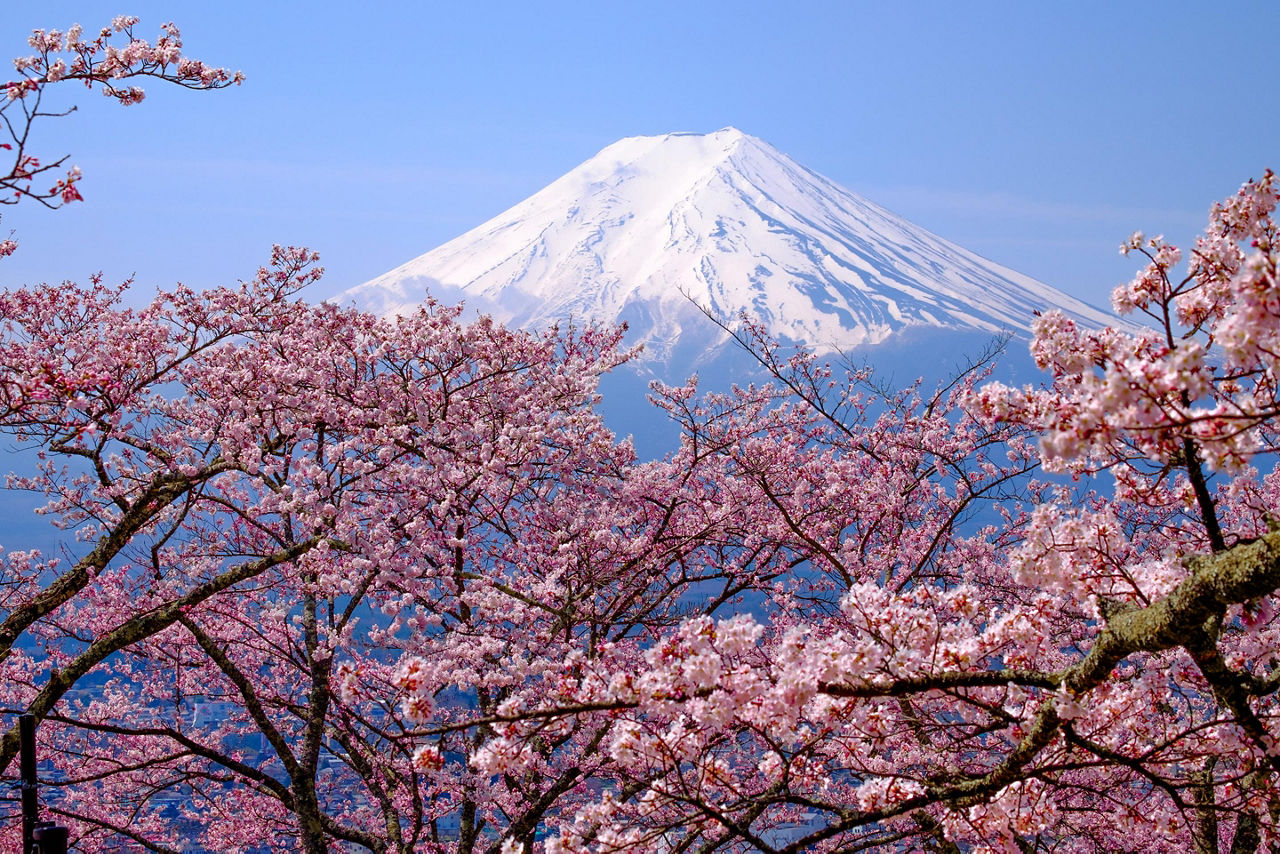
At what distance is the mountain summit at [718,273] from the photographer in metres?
69.8

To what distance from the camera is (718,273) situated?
74062 mm

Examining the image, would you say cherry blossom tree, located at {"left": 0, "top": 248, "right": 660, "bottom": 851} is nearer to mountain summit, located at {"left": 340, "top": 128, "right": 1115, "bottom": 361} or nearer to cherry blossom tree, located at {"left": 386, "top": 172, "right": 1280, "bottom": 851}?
cherry blossom tree, located at {"left": 386, "top": 172, "right": 1280, "bottom": 851}

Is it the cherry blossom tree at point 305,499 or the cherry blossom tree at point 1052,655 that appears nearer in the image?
the cherry blossom tree at point 1052,655

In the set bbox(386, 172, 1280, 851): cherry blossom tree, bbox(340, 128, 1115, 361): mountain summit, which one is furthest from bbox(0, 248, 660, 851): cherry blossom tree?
bbox(340, 128, 1115, 361): mountain summit

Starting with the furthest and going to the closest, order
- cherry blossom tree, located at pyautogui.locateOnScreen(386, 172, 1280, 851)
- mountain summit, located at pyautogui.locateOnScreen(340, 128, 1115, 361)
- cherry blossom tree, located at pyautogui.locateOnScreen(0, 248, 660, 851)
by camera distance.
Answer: mountain summit, located at pyautogui.locateOnScreen(340, 128, 1115, 361), cherry blossom tree, located at pyautogui.locateOnScreen(0, 248, 660, 851), cherry blossom tree, located at pyautogui.locateOnScreen(386, 172, 1280, 851)

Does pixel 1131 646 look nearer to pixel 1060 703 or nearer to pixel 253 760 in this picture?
pixel 1060 703

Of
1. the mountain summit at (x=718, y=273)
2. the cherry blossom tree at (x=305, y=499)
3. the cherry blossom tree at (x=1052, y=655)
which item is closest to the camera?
the cherry blossom tree at (x=1052, y=655)

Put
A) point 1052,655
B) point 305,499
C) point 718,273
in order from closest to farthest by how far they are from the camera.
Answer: point 1052,655 < point 305,499 < point 718,273

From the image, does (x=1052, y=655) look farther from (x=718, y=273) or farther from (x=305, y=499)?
(x=718, y=273)

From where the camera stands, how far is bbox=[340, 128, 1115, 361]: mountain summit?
229 ft

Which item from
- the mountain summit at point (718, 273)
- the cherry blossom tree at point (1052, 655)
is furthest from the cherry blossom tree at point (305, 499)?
the mountain summit at point (718, 273)

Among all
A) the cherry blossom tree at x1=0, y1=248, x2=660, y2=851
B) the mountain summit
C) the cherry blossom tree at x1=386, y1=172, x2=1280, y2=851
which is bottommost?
the cherry blossom tree at x1=386, y1=172, x2=1280, y2=851

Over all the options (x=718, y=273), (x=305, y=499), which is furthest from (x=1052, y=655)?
(x=718, y=273)

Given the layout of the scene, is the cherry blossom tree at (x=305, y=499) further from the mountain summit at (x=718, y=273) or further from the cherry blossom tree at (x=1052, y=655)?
the mountain summit at (x=718, y=273)
